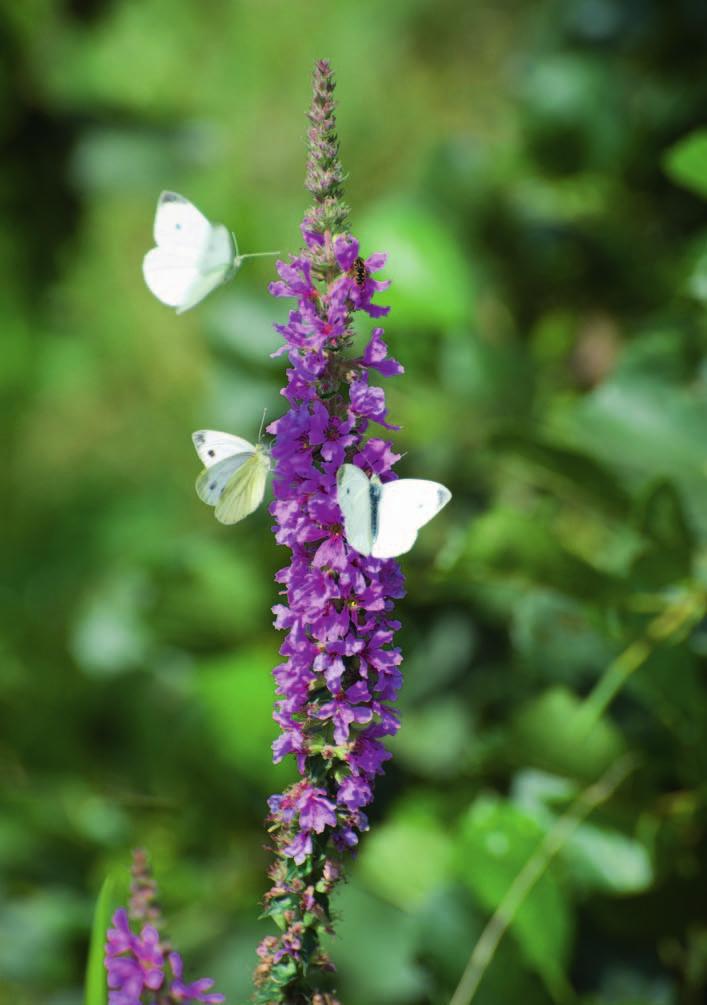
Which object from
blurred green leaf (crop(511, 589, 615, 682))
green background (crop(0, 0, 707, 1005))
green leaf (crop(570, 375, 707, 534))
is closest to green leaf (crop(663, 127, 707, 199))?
green background (crop(0, 0, 707, 1005))

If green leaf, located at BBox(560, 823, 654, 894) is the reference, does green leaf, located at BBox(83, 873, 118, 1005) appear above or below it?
below

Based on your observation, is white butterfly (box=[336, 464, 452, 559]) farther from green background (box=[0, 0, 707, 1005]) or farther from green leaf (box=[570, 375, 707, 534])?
green leaf (box=[570, 375, 707, 534])

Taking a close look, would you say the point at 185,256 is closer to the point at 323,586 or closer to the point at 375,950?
the point at 323,586

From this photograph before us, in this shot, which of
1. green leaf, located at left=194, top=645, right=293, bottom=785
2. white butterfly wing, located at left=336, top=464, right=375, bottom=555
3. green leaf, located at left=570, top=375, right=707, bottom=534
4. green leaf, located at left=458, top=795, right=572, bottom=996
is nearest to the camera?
white butterfly wing, located at left=336, top=464, right=375, bottom=555

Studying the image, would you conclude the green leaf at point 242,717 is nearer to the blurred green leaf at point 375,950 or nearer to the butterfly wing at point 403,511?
the blurred green leaf at point 375,950

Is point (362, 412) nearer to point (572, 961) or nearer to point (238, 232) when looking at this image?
point (572, 961)

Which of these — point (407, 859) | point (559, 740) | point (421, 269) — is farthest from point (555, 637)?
point (421, 269)

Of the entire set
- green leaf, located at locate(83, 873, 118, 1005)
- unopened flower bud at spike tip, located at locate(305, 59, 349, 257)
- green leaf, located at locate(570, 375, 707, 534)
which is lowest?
green leaf, located at locate(83, 873, 118, 1005)
